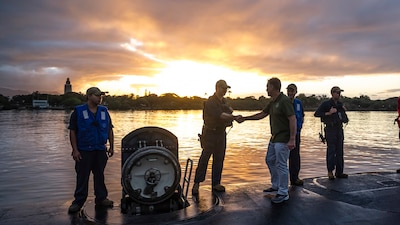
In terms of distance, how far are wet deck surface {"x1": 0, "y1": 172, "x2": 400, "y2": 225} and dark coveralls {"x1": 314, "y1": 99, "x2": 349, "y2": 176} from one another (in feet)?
3.62

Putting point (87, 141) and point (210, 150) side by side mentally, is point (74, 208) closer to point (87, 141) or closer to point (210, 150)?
point (87, 141)

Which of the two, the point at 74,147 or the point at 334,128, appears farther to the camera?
the point at 334,128

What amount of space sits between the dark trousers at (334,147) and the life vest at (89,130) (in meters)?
4.73

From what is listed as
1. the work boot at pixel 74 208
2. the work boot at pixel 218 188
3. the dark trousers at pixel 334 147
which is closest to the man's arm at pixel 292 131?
the work boot at pixel 218 188

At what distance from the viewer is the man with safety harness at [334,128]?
7480 mm

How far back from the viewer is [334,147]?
755cm

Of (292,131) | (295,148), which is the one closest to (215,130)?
(292,131)

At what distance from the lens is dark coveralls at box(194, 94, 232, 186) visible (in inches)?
238

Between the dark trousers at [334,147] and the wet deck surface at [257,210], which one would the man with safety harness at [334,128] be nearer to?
the dark trousers at [334,147]

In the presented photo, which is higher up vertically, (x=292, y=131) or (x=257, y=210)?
(x=292, y=131)

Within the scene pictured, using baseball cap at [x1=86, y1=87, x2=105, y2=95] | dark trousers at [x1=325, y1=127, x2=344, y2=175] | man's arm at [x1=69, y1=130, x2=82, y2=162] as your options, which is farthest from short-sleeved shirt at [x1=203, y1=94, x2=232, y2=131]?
dark trousers at [x1=325, y1=127, x2=344, y2=175]

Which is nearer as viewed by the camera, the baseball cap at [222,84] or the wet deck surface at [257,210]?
the wet deck surface at [257,210]

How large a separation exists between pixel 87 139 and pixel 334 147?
5095 mm

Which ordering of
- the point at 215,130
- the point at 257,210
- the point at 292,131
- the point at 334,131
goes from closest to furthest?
the point at 257,210, the point at 292,131, the point at 215,130, the point at 334,131
